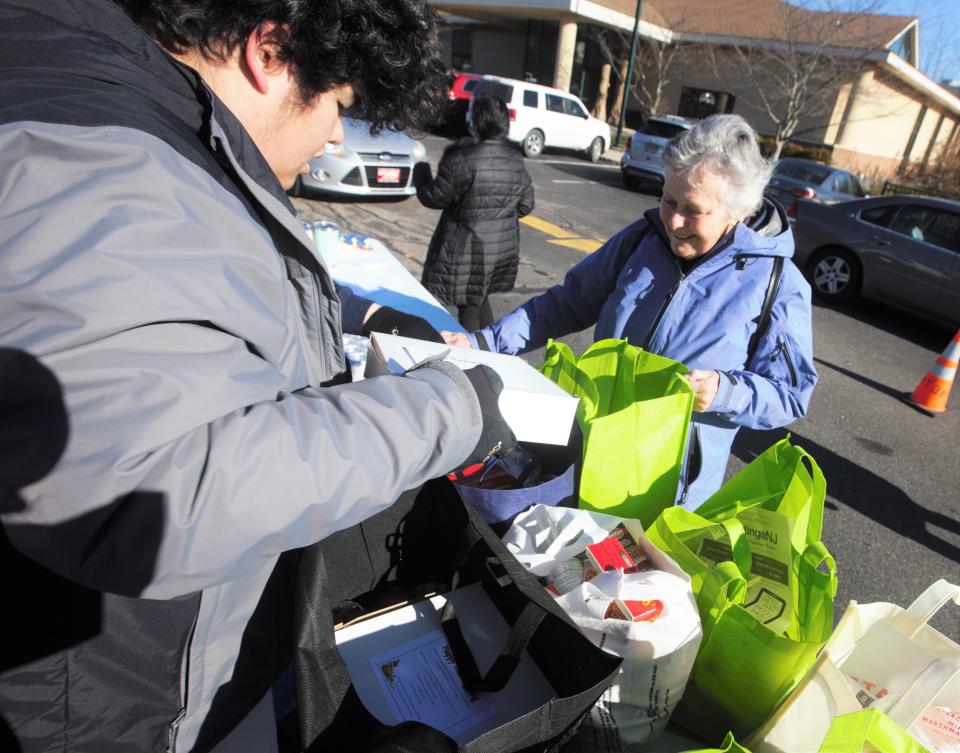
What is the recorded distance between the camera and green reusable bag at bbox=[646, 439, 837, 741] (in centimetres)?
99

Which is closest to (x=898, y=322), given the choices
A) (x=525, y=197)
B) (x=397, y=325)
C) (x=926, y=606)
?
(x=525, y=197)

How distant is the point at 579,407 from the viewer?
Result: 137 centimetres

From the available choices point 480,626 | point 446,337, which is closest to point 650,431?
point 480,626

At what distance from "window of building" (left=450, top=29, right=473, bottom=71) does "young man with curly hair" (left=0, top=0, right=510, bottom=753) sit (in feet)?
101

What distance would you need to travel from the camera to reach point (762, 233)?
1.85 m

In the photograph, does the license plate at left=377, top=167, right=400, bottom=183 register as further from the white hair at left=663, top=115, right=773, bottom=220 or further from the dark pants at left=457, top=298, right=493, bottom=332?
the white hair at left=663, top=115, right=773, bottom=220

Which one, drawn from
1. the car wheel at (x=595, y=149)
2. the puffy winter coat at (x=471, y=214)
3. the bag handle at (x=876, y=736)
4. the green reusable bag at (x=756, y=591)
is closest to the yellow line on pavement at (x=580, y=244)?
the puffy winter coat at (x=471, y=214)

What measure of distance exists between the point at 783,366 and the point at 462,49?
31.4 metres

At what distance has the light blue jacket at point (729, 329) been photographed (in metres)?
1.76

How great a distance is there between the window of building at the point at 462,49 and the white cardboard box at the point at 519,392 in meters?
30.4

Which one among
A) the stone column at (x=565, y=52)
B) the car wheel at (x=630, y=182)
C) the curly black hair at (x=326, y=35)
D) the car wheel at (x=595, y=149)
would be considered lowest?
the car wheel at (x=630, y=182)

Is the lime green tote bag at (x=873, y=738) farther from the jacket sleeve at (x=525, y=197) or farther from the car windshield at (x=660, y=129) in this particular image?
the car windshield at (x=660, y=129)

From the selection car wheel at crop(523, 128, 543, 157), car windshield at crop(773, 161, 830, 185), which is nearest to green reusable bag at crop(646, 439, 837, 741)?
car windshield at crop(773, 161, 830, 185)

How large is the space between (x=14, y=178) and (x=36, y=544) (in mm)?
358
